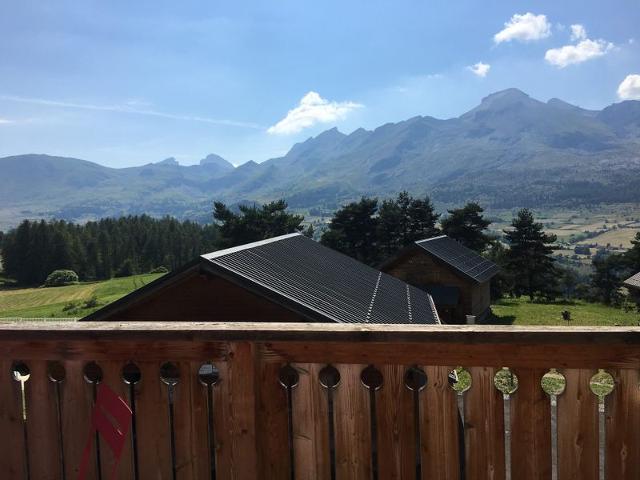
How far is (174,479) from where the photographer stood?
2.83 meters

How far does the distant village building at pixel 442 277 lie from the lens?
108 ft

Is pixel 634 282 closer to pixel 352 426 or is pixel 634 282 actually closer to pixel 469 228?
pixel 469 228

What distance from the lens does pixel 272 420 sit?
2.73 metres

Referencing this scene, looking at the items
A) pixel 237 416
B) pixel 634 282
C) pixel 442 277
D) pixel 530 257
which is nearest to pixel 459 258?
pixel 442 277

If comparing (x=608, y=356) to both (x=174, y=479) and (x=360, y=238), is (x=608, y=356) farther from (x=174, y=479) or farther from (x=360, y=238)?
(x=360, y=238)

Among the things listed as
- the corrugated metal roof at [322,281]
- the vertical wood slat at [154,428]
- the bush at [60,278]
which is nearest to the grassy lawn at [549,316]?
the corrugated metal roof at [322,281]

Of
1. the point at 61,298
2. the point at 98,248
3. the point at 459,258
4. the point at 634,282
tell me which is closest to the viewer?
the point at 459,258

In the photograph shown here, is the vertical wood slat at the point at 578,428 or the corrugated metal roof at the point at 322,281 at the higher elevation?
the vertical wood slat at the point at 578,428

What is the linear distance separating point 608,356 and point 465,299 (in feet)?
104

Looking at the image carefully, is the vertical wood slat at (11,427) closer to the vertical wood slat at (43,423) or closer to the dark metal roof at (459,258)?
the vertical wood slat at (43,423)

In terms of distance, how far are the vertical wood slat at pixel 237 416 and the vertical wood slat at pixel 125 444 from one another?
1.66ft

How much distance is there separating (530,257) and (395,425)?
53.9 metres

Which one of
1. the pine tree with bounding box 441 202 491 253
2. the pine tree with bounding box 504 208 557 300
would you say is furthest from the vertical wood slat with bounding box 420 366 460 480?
the pine tree with bounding box 504 208 557 300

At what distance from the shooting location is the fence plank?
2727 millimetres
